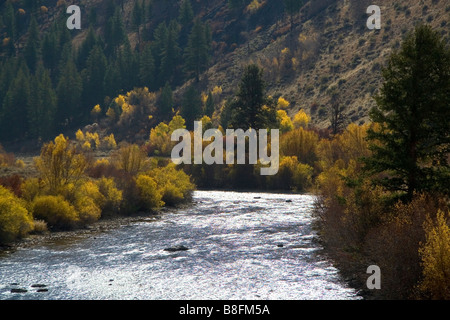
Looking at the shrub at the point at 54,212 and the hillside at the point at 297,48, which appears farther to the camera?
the hillside at the point at 297,48

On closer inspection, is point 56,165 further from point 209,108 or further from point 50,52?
point 50,52

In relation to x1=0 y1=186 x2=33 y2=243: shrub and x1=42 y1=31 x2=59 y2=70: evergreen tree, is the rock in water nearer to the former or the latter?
x1=0 y1=186 x2=33 y2=243: shrub

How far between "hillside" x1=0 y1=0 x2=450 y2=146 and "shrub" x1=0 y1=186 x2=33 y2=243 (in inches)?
2807

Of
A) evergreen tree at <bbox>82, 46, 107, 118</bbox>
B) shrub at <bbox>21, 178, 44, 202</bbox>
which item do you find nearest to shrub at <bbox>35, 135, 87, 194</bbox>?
shrub at <bbox>21, 178, 44, 202</bbox>

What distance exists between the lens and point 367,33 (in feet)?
415

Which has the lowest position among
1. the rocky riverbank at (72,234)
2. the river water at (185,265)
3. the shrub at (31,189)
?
the river water at (185,265)

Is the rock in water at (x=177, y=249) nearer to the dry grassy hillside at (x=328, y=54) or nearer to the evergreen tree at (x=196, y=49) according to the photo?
the dry grassy hillside at (x=328, y=54)

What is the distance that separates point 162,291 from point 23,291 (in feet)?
23.5

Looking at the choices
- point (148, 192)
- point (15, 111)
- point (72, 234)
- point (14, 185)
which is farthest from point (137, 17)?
point (72, 234)

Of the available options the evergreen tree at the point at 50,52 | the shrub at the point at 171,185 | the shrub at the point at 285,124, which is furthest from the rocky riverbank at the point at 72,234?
the evergreen tree at the point at 50,52

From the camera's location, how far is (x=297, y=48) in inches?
5566

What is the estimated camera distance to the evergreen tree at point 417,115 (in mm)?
27938

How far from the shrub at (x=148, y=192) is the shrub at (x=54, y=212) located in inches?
461
